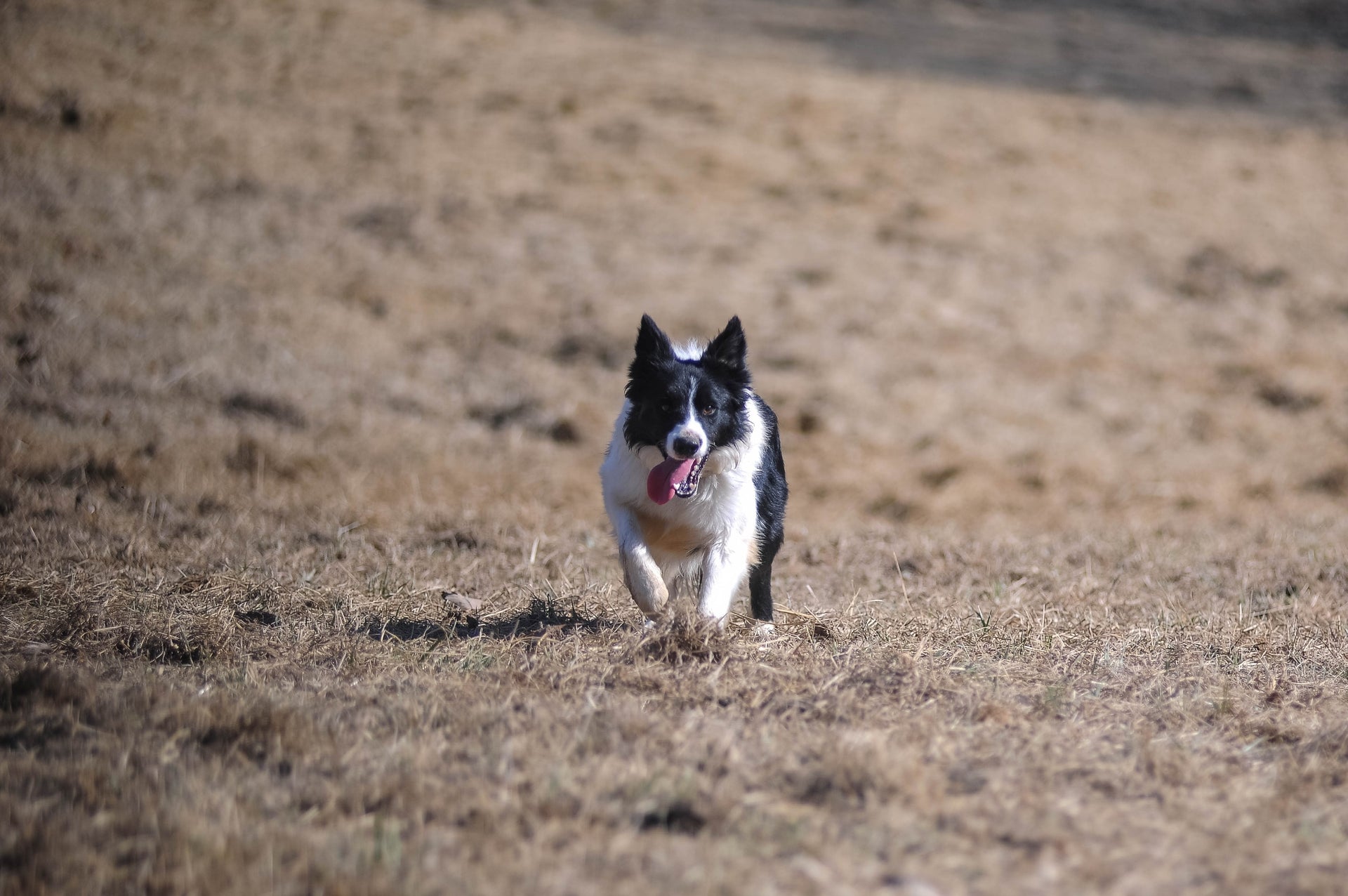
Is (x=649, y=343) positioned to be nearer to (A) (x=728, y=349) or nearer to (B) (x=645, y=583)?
(A) (x=728, y=349)

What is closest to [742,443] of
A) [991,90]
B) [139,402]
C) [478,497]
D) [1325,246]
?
[478,497]

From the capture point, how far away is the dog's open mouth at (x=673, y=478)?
502 centimetres

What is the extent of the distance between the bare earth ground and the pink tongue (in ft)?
2.27

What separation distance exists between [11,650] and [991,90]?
71.8 ft

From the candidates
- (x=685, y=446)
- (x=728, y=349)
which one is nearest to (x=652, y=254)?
(x=728, y=349)

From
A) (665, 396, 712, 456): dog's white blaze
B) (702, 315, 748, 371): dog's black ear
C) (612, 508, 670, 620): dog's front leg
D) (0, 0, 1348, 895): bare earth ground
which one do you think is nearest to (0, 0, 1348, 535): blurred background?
(0, 0, 1348, 895): bare earth ground

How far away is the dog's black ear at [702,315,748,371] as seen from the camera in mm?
5348

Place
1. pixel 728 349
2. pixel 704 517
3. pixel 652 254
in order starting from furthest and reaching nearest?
pixel 652 254
pixel 728 349
pixel 704 517

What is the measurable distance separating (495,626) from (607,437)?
7.00 metres

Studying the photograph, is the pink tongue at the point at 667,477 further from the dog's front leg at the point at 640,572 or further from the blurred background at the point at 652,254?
the blurred background at the point at 652,254

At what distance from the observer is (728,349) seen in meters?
5.37

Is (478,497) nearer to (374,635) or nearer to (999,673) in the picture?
(374,635)

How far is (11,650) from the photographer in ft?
14.7

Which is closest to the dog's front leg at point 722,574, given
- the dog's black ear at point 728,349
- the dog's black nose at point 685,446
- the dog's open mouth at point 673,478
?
the dog's open mouth at point 673,478
